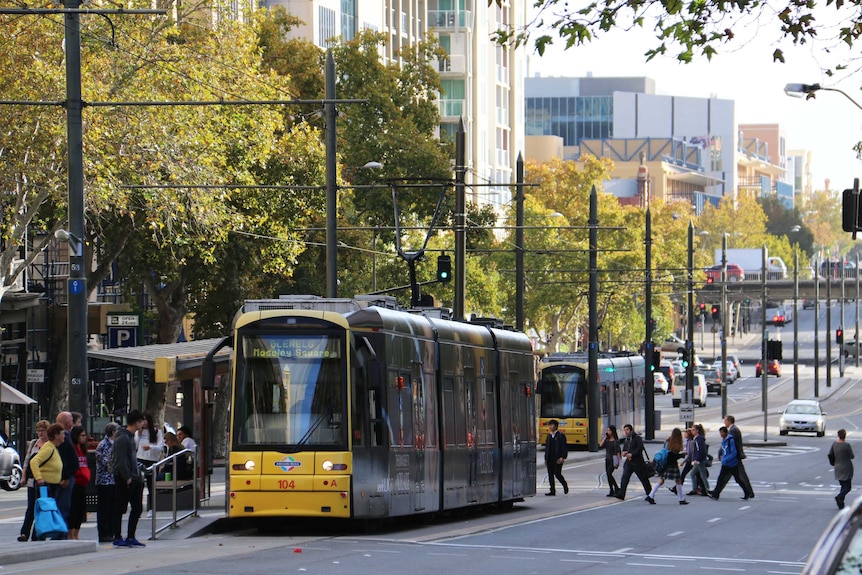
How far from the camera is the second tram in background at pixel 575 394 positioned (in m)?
55.9

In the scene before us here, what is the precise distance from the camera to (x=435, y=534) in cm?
2252

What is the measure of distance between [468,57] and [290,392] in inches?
3064

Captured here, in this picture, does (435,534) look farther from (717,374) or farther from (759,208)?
(759,208)

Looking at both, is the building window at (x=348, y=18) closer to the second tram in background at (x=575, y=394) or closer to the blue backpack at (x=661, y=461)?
the second tram in background at (x=575, y=394)

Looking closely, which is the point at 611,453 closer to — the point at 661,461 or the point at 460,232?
the point at 661,461

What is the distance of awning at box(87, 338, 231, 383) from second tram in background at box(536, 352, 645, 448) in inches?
887

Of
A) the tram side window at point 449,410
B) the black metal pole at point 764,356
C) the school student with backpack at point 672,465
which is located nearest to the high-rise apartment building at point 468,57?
the black metal pole at point 764,356

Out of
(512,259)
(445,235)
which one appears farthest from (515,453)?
(512,259)

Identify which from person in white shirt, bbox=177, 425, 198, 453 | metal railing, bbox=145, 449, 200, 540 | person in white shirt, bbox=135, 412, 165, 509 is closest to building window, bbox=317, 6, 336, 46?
person in white shirt, bbox=177, 425, 198, 453

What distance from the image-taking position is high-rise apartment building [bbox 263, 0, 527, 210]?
81.5 meters

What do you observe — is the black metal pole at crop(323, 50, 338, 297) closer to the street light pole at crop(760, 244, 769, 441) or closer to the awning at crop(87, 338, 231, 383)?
the awning at crop(87, 338, 231, 383)

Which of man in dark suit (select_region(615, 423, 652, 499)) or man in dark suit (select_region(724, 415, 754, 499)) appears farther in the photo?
man in dark suit (select_region(724, 415, 754, 499))

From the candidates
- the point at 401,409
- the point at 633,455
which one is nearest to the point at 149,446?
the point at 401,409

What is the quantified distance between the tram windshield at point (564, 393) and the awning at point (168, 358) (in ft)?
73.8
